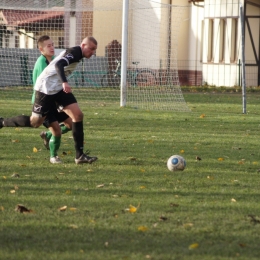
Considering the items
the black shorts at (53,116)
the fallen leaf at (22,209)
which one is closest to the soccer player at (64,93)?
the black shorts at (53,116)

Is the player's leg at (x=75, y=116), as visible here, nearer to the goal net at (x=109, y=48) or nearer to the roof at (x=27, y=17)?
the goal net at (x=109, y=48)

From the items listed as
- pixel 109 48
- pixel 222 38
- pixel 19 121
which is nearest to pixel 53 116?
pixel 19 121

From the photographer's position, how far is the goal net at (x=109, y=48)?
73.4 feet

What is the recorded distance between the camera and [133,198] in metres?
7.78

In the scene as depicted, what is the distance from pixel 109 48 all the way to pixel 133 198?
2273 cm

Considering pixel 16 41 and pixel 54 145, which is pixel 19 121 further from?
pixel 16 41

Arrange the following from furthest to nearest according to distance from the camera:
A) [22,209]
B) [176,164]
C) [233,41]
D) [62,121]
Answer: [233,41], [62,121], [176,164], [22,209]

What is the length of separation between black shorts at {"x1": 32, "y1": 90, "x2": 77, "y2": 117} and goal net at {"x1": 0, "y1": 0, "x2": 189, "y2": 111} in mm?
10514

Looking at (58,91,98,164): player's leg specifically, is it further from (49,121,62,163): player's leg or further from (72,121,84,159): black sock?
(49,121,62,163): player's leg

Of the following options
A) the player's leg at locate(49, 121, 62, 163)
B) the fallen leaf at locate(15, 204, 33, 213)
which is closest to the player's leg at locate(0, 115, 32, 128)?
the player's leg at locate(49, 121, 62, 163)

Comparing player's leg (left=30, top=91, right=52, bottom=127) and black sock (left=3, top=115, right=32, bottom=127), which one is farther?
black sock (left=3, top=115, right=32, bottom=127)

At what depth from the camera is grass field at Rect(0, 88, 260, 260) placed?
19.2 ft

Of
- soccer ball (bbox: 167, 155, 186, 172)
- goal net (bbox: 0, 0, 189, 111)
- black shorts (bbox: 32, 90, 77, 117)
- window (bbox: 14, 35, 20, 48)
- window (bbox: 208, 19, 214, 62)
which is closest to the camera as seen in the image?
soccer ball (bbox: 167, 155, 186, 172)

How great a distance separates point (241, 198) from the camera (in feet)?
25.8
